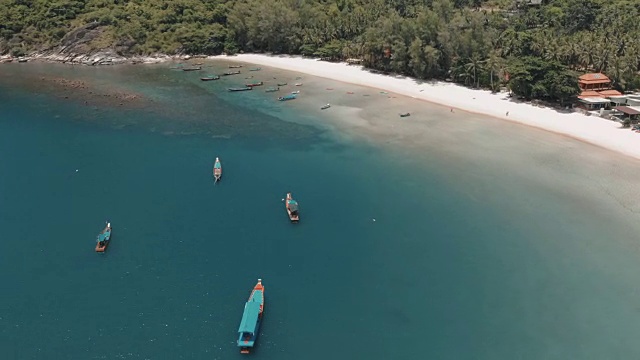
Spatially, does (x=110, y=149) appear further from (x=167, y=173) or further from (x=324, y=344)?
(x=324, y=344)

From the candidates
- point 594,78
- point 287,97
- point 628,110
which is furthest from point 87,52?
point 628,110

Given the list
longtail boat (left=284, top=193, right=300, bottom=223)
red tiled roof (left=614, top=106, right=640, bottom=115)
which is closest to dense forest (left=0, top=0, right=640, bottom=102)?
red tiled roof (left=614, top=106, right=640, bottom=115)

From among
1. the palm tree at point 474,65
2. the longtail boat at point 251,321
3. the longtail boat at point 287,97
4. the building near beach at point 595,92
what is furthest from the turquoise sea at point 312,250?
the palm tree at point 474,65

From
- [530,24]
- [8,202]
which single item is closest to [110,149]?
[8,202]

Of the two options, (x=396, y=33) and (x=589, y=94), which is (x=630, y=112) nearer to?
(x=589, y=94)

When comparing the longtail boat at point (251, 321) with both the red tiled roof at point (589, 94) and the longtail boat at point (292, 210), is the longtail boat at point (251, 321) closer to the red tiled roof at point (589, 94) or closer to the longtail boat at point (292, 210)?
the longtail boat at point (292, 210)

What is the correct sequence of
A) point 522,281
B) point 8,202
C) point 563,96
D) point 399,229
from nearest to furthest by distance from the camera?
point 522,281 → point 399,229 → point 8,202 → point 563,96

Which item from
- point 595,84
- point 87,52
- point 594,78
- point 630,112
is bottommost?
point 630,112
